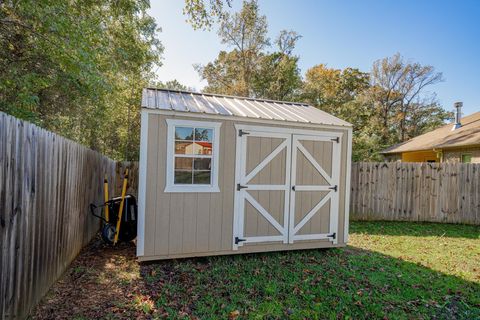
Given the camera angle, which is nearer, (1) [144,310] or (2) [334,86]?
(1) [144,310]

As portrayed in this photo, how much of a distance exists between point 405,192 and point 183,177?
7.15 m

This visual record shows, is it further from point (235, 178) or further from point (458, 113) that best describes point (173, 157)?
point (458, 113)

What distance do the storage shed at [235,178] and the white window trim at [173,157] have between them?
0.05ft

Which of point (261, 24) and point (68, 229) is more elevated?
point (261, 24)

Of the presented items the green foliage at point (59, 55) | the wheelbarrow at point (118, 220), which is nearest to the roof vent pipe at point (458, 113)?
the green foliage at point (59, 55)

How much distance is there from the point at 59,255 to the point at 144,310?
1.44m

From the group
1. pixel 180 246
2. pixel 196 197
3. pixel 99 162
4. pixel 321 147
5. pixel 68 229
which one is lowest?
pixel 180 246

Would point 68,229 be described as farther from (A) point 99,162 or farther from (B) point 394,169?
(B) point 394,169

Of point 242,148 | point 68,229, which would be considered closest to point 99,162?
point 68,229

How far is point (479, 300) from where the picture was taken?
3.66 m

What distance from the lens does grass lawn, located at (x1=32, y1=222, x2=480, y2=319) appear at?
320 cm

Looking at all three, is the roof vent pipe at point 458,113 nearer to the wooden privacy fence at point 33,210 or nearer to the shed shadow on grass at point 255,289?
the shed shadow on grass at point 255,289

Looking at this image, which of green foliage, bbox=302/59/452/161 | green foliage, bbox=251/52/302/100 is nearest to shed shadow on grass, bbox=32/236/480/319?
green foliage, bbox=251/52/302/100

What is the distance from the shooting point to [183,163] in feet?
14.8
